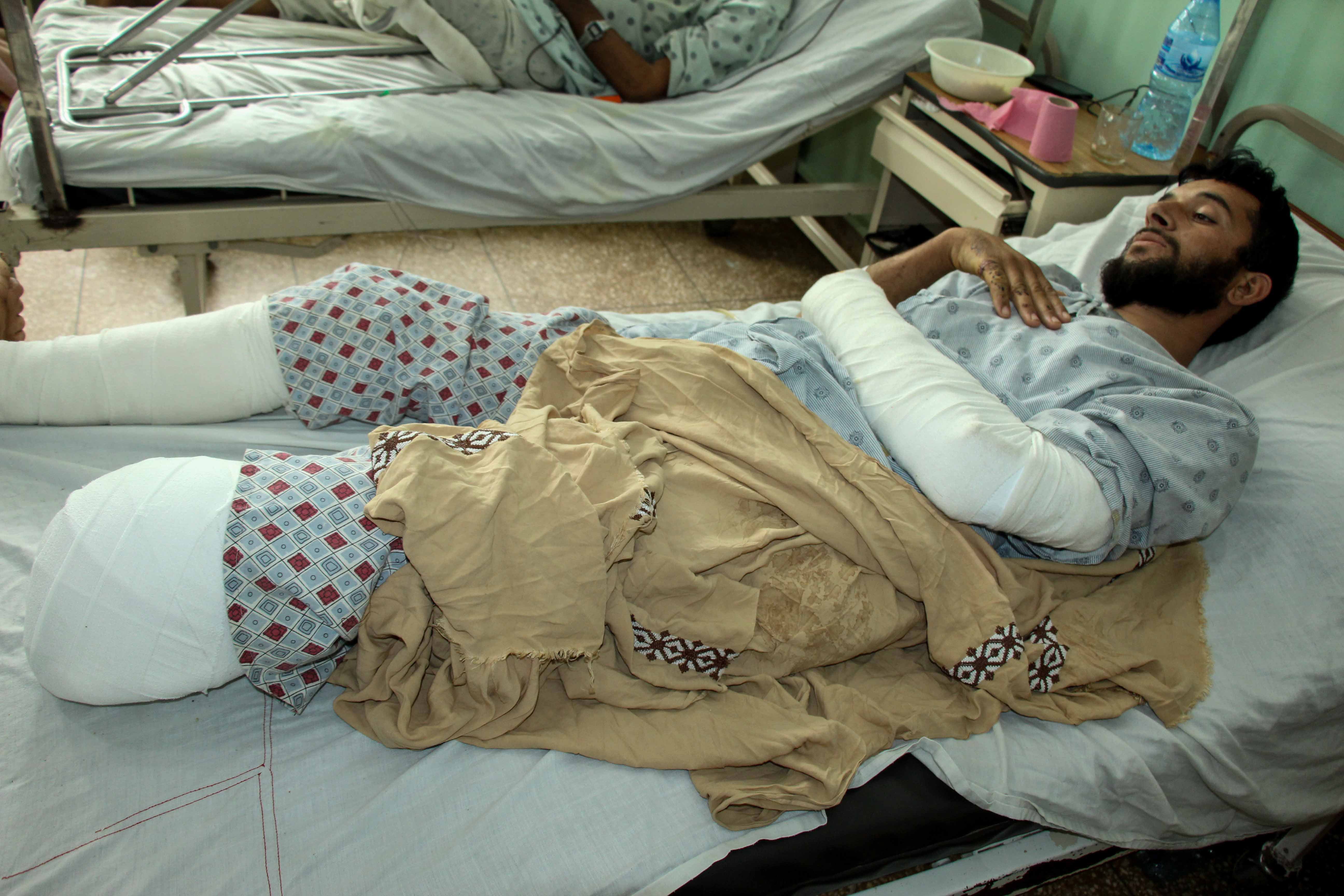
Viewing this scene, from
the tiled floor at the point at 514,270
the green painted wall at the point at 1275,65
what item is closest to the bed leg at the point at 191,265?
the tiled floor at the point at 514,270

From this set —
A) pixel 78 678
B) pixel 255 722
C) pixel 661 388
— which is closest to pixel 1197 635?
pixel 661 388

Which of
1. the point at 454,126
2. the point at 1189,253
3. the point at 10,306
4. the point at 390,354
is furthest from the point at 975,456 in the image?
the point at 454,126

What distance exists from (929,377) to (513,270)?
1748 millimetres

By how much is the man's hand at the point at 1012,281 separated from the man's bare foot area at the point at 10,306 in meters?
1.51

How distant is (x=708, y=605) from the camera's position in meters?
1.05

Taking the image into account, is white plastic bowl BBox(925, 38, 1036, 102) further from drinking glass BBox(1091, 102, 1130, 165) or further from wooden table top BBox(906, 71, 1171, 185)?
drinking glass BBox(1091, 102, 1130, 165)

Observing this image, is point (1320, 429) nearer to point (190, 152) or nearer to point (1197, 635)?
point (1197, 635)

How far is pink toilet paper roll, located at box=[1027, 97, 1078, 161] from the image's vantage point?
186 cm

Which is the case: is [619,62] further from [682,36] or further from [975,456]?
[975,456]

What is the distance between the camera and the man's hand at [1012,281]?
56.8 inches

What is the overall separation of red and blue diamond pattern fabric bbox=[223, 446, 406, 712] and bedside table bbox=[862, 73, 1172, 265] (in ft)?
5.14

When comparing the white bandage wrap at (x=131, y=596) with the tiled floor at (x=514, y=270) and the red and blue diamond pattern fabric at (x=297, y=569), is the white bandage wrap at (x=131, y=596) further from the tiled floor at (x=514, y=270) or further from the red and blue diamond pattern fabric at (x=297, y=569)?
the tiled floor at (x=514, y=270)

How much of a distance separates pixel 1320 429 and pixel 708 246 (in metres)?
1.98

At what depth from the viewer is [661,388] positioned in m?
1.21
